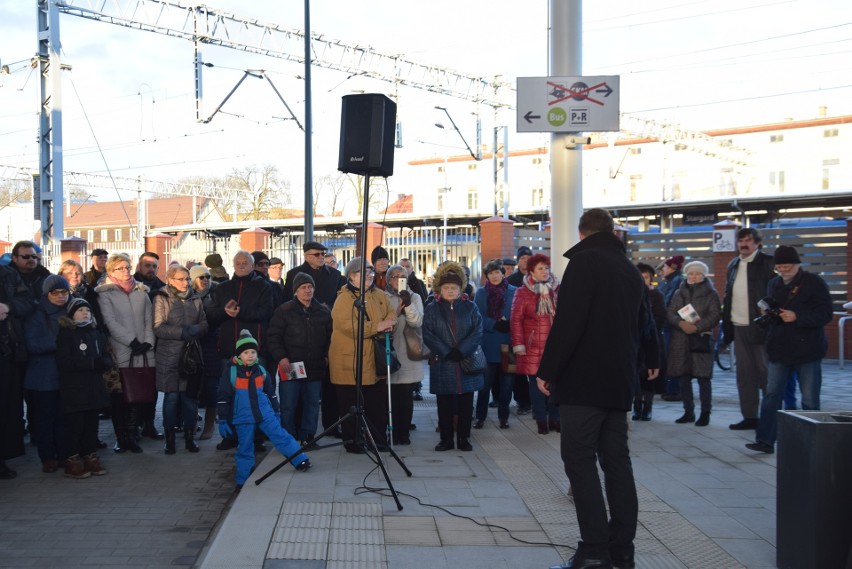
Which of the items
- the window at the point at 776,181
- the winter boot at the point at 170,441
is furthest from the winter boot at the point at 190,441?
the window at the point at 776,181

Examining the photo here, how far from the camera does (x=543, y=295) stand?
27.5 ft

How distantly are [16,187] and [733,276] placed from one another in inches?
2240

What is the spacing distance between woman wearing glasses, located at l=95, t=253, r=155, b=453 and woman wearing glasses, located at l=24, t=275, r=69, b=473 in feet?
A: 2.16

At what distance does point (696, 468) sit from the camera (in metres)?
7.16

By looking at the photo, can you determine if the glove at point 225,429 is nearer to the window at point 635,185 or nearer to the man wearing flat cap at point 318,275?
the man wearing flat cap at point 318,275

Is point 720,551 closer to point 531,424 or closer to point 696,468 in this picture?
point 696,468

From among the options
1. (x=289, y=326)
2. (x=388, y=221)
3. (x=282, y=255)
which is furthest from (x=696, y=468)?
(x=388, y=221)

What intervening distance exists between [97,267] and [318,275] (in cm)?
332

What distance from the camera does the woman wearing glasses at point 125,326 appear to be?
8.19 m

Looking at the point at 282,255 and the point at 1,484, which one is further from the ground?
the point at 282,255

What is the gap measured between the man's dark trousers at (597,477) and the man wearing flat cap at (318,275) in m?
5.24

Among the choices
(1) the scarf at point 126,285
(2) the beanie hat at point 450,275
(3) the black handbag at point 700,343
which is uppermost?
(2) the beanie hat at point 450,275

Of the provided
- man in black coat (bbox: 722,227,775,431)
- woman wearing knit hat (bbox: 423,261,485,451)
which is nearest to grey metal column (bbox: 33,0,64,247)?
woman wearing knit hat (bbox: 423,261,485,451)

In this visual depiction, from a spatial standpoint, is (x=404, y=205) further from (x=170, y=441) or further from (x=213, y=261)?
(x=170, y=441)
